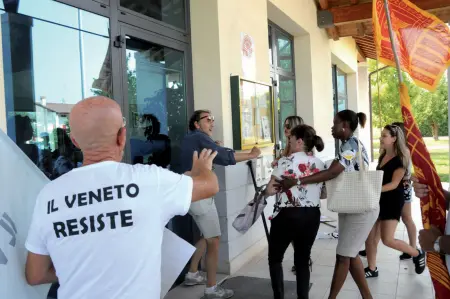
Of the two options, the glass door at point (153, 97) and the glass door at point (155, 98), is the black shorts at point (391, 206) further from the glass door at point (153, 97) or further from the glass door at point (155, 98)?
the glass door at point (153, 97)

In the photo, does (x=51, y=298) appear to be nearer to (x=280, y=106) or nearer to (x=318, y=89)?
(x=280, y=106)

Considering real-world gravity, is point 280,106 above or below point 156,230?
above

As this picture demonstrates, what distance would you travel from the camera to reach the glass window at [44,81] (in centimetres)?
220

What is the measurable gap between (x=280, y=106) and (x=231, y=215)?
3.31 m

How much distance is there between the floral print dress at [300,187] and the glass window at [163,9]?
184 centimetres

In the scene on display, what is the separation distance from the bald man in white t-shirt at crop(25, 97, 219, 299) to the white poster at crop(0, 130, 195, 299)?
0.04 m

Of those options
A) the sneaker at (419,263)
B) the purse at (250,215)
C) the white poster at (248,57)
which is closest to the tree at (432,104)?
the sneaker at (419,263)

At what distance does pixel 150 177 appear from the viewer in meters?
1.25

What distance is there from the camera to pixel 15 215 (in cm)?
129

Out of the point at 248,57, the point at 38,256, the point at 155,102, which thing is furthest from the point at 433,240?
the point at 248,57

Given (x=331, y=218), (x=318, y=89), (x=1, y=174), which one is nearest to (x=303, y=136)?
(x=1, y=174)

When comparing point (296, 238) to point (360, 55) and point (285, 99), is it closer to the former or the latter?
point (285, 99)

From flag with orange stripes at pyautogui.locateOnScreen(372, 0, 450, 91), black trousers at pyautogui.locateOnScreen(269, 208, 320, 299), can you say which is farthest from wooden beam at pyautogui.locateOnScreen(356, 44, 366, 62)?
flag with orange stripes at pyautogui.locateOnScreen(372, 0, 450, 91)

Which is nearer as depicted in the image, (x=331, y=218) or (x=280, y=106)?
(x=331, y=218)
